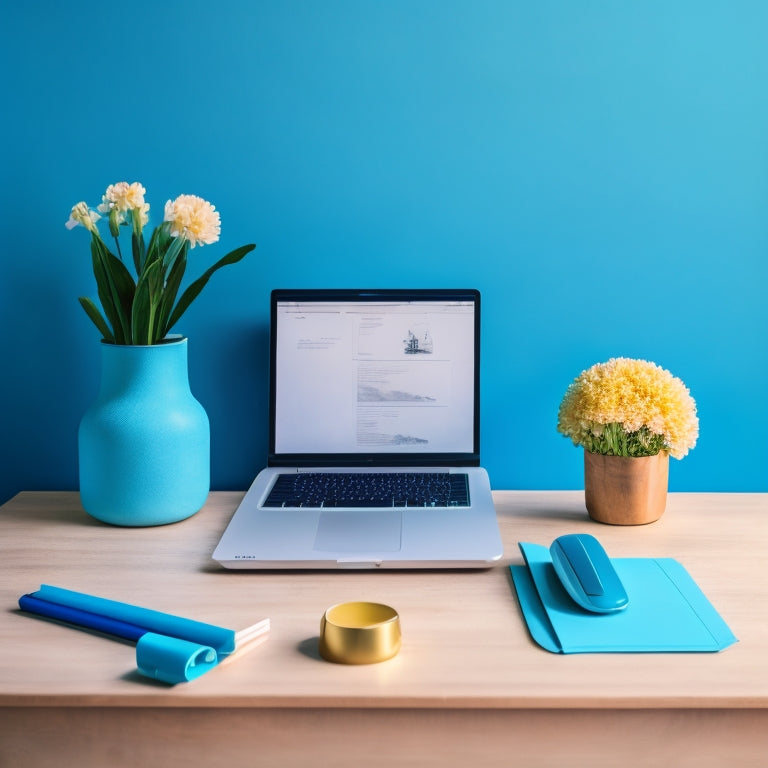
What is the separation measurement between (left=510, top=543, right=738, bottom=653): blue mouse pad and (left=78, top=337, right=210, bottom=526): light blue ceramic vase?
47 centimetres

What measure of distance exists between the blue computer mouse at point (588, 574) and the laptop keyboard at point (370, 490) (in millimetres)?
222

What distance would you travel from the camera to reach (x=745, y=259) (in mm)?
1310

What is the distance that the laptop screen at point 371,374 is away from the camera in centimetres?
127

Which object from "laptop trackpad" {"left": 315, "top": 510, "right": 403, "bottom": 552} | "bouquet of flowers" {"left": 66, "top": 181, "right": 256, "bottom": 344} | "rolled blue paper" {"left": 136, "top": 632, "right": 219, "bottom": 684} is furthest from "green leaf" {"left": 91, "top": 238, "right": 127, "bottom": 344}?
"rolled blue paper" {"left": 136, "top": 632, "right": 219, "bottom": 684}

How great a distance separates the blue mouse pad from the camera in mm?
814

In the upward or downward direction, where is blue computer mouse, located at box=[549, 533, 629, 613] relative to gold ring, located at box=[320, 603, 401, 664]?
upward

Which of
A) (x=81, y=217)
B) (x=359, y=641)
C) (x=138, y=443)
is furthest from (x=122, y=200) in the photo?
(x=359, y=641)

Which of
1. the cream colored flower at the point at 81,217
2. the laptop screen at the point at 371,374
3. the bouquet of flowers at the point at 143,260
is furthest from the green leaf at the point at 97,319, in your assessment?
the laptop screen at the point at 371,374

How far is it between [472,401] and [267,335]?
343 millimetres

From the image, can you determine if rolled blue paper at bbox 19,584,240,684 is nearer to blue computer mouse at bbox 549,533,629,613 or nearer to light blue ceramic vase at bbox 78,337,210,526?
light blue ceramic vase at bbox 78,337,210,526

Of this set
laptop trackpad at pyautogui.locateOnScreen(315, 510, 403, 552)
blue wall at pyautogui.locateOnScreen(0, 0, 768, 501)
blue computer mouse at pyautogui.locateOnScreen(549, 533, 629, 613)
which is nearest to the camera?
blue computer mouse at pyautogui.locateOnScreen(549, 533, 629, 613)

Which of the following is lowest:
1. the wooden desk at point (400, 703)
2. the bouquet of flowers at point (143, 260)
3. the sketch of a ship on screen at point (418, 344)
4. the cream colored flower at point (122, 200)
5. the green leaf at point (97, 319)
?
the wooden desk at point (400, 703)

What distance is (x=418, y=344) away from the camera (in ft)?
4.19

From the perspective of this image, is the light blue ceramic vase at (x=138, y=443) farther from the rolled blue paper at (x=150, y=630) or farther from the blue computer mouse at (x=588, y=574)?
the blue computer mouse at (x=588, y=574)
